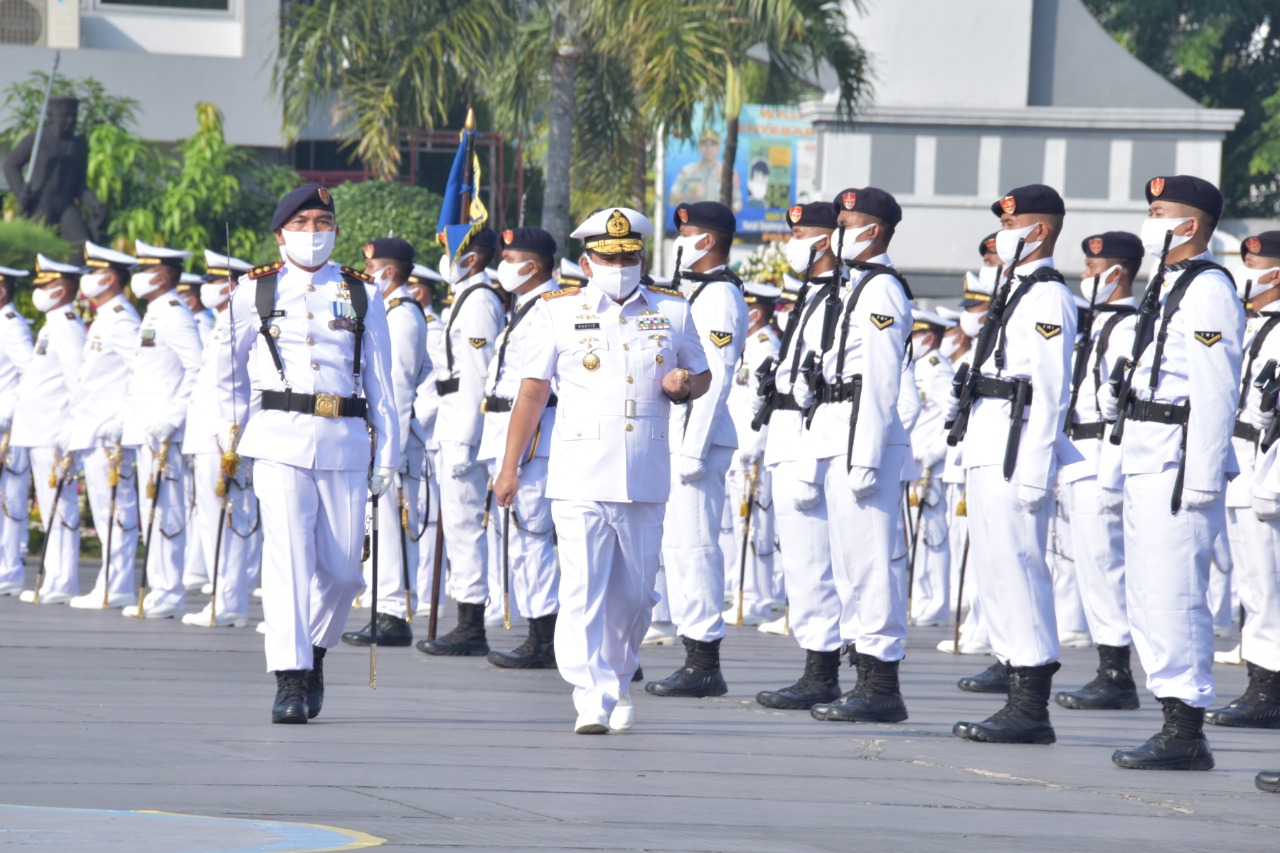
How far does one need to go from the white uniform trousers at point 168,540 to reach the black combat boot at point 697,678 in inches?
201

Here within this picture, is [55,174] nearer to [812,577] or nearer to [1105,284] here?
[1105,284]

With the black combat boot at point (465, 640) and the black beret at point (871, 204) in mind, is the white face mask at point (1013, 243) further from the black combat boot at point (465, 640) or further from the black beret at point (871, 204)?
the black combat boot at point (465, 640)

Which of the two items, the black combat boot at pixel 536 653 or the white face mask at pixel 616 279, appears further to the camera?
the black combat boot at pixel 536 653

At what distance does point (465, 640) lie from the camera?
1299cm

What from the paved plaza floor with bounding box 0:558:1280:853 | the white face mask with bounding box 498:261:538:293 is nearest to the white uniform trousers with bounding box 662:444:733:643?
the paved plaza floor with bounding box 0:558:1280:853

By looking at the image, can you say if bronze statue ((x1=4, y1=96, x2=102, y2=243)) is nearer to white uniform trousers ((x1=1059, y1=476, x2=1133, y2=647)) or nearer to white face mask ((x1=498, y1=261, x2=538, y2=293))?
white face mask ((x1=498, y1=261, x2=538, y2=293))

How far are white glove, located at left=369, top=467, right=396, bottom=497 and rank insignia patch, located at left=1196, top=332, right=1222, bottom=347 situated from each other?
353cm

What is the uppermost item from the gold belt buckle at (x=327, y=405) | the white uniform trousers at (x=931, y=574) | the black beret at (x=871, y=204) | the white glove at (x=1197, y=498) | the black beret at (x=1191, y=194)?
the black beret at (x=1191, y=194)

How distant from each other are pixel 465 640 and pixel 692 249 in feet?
9.68

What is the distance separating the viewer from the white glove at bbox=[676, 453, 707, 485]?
11406mm

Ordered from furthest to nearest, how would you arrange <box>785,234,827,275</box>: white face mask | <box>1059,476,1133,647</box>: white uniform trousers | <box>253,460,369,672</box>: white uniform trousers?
<box>1059,476,1133,647</box>: white uniform trousers < <box>785,234,827,275</box>: white face mask < <box>253,460,369,672</box>: white uniform trousers

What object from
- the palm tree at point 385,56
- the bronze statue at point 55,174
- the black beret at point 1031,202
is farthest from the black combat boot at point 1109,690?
the bronze statue at point 55,174

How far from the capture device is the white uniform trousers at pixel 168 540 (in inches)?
598

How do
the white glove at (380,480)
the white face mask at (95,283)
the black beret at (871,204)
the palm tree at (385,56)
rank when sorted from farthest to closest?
the palm tree at (385,56), the white face mask at (95,283), the black beret at (871,204), the white glove at (380,480)
